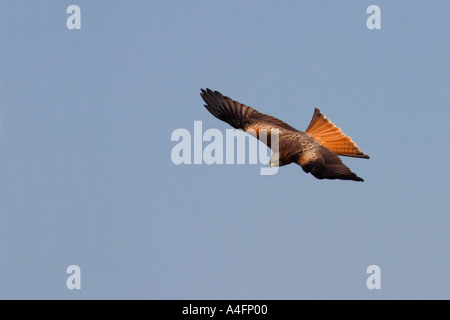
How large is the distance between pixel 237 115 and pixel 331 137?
2.73 metres

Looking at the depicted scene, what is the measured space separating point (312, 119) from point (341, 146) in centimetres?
120

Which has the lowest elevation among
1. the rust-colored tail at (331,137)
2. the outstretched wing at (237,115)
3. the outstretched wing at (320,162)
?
the outstretched wing at (320,162)

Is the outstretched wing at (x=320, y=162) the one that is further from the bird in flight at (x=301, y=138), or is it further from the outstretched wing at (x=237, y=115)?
the outstretched wing at (x=237, y=115)

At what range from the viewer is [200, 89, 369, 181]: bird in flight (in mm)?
18797

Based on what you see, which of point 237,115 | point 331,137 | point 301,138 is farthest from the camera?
point 237,115

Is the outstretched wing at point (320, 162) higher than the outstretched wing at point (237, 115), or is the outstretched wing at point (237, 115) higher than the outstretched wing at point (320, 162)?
the outstretched wing at point (237, 115)

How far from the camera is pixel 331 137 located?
20641 millimetres

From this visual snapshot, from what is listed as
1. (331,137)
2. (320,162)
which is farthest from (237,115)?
(320,162)

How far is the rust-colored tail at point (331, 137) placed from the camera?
20125 millimetres

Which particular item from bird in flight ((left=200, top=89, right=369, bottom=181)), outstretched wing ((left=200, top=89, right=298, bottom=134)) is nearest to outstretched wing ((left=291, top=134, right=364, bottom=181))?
bird in flight ((left=200, top=89, right=369, bottom=181))

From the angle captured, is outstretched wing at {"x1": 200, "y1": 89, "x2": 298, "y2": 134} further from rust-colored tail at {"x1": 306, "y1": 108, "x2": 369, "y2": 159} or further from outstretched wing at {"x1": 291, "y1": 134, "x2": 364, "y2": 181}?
outstretched wing at {"x1": 291, "y1": 134, "x2": 364, "y2": 181}

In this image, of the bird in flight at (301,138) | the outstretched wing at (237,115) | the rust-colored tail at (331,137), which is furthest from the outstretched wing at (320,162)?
the outstretched wing at (237,115)

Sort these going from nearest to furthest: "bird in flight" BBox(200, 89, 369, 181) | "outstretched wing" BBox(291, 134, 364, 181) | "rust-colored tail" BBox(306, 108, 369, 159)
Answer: "outstretched wing" BBox(291, 134, 364, 181), "bird in flight" BBox(200, 89, 369, 181), "rust-colored tail" BBox(306, 108, 369, 159)

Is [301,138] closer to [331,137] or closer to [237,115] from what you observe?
[331,137]
